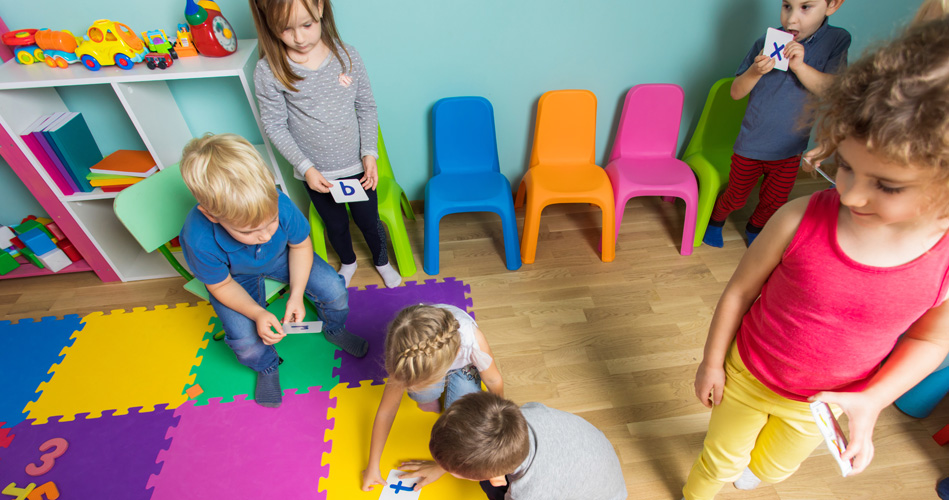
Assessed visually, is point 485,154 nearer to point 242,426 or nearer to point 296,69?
point 296,69

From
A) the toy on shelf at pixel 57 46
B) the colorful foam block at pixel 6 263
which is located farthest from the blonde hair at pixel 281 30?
the colorful foam block at pixel 6 263

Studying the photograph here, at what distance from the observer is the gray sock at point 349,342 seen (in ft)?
6.19

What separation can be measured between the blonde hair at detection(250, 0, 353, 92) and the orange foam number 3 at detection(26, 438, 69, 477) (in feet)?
A: 5.03

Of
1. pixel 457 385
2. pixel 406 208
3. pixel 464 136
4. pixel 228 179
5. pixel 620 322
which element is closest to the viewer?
pixel 228 179

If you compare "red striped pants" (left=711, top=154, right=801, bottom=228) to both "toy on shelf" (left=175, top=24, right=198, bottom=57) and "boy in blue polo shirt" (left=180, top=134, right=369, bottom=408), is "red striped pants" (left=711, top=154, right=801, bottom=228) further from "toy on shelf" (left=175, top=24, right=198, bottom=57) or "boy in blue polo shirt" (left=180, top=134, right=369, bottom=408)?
"toy on shelf" (left=175, top=24, right=198, bottom=57)

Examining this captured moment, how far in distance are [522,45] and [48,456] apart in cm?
252

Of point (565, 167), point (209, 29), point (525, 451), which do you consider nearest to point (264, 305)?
point (209, 29)

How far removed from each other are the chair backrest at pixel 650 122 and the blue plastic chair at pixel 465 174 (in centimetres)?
70

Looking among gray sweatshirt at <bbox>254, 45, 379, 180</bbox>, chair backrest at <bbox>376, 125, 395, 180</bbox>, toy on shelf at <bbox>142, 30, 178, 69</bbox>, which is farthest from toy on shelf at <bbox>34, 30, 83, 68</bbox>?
chair backrest at <bbox>376, 125, 395, 180</bbox>

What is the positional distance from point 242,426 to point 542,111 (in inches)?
75.9

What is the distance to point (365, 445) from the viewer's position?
5.39ft

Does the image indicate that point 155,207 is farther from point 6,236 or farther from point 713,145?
point 713,145

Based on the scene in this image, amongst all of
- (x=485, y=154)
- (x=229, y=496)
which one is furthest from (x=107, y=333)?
(x=485, y=154)

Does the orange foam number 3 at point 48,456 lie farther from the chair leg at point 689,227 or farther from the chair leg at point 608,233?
the chair leg at point 689,227
